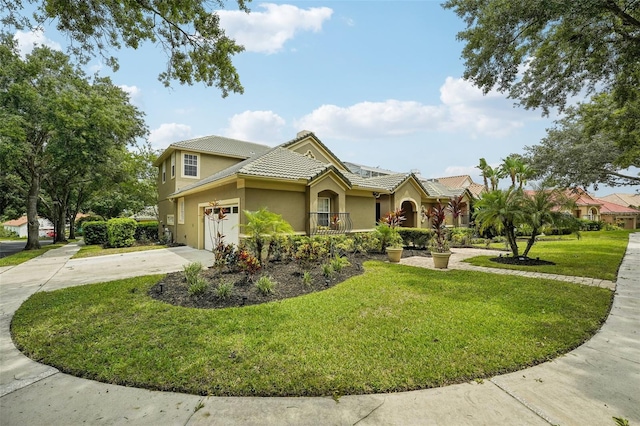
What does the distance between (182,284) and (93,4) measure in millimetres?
6875

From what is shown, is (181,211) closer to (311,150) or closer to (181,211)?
(181,211)

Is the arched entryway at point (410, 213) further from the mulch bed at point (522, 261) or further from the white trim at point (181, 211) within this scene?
the white trim at point (181, 211)

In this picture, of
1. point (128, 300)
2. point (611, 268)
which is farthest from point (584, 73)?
point (128, 300)

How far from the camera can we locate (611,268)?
9531 mm

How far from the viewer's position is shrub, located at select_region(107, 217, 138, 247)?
1833cm

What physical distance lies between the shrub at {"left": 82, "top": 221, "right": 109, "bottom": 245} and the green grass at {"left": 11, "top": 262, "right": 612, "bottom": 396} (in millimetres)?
15524

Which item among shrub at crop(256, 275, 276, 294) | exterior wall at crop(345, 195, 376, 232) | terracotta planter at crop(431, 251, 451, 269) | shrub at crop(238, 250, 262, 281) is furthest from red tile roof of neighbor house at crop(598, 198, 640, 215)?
shrub at crop(256, 275, 276, 294)

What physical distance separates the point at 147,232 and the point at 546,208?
87.7ft

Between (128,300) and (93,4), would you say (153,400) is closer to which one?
(128,300)

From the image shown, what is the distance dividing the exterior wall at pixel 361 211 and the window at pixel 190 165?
Result: 11306 millimetres

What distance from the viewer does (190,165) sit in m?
19.7

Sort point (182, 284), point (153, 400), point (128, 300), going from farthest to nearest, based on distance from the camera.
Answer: point (182, 284) < point (128, 300) < point (153, 400)

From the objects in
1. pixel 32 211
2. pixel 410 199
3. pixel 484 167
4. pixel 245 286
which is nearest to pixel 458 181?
pixel 484 167

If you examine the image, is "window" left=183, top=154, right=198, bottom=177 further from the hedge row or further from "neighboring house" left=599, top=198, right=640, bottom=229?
"neighboring house" left=599, top=198, right=640, bottom=229
